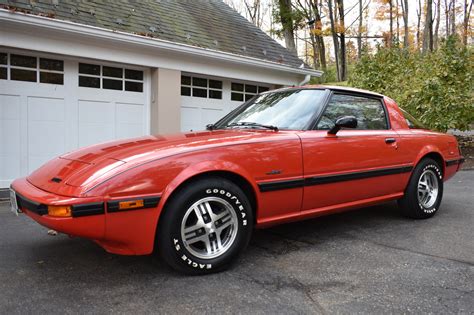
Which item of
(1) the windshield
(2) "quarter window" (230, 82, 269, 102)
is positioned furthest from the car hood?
(2) "quarter window" (230, 82, 269, 102)

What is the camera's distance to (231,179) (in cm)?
299

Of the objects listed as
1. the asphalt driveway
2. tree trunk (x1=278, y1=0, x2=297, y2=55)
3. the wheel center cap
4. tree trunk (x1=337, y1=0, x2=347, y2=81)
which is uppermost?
tree trunk (x1=337, y1=0, x2=347, y2=81)

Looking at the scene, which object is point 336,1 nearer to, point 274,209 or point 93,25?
point 93,25

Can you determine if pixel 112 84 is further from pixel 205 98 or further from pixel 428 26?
pixel 428 26

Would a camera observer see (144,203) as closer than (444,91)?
Yes

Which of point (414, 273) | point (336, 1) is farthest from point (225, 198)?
point (336, 1)

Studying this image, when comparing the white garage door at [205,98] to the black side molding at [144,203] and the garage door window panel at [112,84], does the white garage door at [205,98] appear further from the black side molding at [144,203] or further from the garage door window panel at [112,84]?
the black side molding at [144,203]

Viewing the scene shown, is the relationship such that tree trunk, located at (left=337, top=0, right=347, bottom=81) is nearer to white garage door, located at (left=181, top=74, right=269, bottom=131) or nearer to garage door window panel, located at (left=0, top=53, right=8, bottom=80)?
white garage door, located at (left=181, top=74, right=269, bottom=131)

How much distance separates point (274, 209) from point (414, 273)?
1.14 meters

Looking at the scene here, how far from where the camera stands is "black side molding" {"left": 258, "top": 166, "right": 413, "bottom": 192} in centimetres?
310

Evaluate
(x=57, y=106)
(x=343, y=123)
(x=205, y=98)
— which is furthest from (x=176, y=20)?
(x=343, y=123)

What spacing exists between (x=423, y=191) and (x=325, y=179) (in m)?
1.82

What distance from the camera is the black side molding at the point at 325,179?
310cm

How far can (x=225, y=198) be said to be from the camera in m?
2.86
